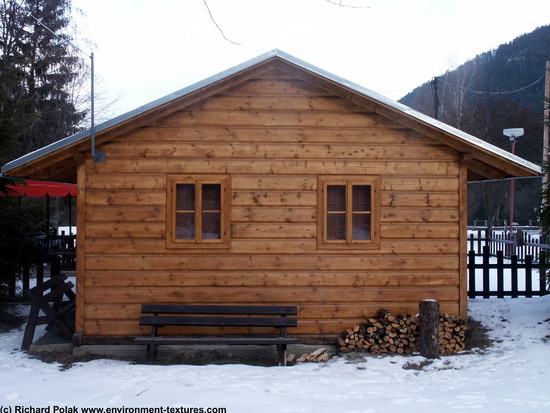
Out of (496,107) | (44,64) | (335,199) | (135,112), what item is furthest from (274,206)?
(496,107)

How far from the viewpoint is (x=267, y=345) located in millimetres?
7996

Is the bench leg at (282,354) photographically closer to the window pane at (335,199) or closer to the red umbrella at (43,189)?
the window pane at (335,199)

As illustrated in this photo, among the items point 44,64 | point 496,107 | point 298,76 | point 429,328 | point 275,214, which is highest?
point 496,107

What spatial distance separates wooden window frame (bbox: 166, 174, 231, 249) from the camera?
318 inches

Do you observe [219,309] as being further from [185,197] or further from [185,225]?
[185,197]

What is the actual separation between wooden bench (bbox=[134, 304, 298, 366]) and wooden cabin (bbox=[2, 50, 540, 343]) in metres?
0.32

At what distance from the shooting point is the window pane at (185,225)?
8.16 meters

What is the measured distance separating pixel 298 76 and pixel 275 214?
95.5 inches

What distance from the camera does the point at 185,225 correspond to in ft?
26.8

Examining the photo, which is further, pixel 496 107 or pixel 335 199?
pixel 496 107

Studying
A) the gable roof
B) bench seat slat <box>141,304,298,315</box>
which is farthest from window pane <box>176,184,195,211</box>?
bench seat slat <box>141,304,298,315</box>

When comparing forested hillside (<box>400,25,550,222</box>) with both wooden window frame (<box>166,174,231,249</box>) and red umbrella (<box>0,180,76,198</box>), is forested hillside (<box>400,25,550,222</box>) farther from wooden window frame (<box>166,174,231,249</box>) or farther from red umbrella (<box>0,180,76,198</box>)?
wooden window frame (<box>166,174,231,249</box>)

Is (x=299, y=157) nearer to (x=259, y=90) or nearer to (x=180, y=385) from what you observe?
(x=259, y=90)

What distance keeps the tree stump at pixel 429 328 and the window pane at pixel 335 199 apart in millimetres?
2066
